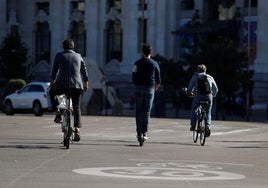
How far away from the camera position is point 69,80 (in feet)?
46.5

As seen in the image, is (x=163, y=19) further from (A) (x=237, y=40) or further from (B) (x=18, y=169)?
(B) (x=18, y=169)

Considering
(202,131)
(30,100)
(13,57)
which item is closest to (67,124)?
(202,131)

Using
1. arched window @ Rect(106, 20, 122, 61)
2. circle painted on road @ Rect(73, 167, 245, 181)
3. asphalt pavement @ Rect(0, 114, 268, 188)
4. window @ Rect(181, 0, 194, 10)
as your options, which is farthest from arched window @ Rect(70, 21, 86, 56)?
circle painted on road @ Rect(73, 167, 245, 181)

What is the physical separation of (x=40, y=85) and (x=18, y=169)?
94.8 feet

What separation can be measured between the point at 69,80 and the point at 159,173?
405 cm

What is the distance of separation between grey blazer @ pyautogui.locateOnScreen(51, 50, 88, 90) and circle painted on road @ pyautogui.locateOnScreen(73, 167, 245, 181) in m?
3.37

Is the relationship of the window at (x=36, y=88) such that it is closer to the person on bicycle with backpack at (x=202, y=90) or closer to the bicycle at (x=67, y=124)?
the person on bicycle with backpack at (x=202, y=90)

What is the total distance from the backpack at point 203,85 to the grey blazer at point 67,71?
12.9ft

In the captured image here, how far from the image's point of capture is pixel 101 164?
38.3 ft

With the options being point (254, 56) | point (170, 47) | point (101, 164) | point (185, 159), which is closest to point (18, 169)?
point (101, 164)

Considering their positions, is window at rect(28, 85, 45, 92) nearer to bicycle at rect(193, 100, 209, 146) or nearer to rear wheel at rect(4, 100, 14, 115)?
rear wheel at rect(4, 100, 14, 115)

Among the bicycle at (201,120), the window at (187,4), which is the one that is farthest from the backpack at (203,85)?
the window at (187,4)

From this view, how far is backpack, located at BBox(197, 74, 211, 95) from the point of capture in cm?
1752

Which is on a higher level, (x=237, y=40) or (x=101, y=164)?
(x=237, y=40)
